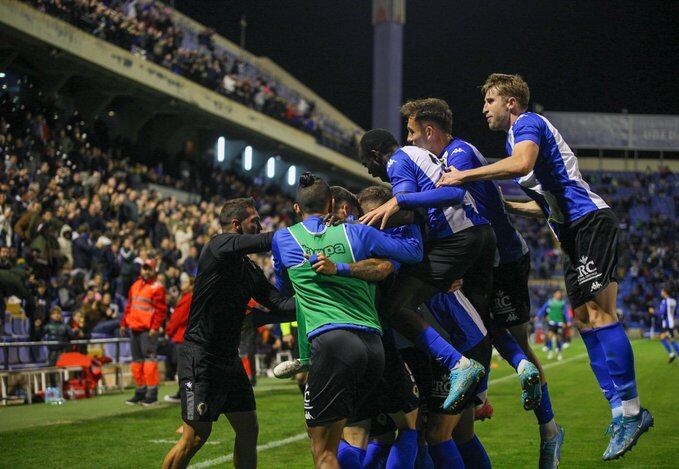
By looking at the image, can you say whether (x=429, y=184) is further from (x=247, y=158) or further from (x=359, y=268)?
(x=247, y=158)

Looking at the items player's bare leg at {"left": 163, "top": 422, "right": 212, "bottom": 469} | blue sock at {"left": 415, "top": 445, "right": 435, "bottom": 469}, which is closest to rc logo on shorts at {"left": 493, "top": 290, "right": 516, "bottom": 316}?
blue sock at {"left": 415, "top": 445, "right": 435, "bottom": 469}

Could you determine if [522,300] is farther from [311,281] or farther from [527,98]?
[311,281]

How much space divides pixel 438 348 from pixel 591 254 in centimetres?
137

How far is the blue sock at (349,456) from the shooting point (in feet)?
21.0

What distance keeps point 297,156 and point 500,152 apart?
2868 cm

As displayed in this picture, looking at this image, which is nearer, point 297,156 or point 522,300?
point 522,300

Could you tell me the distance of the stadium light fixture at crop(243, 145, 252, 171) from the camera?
43.0 meters

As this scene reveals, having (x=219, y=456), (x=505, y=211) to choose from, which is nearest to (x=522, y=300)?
(x=505, y=211)

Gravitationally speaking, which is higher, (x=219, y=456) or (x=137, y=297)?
(x=137, y=297)

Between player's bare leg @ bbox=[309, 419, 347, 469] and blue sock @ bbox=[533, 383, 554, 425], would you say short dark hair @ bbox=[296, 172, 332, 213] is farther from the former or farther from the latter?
blue sock @ bbox=[533, 383, 554, 425]

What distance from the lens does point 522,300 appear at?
24.8 ft

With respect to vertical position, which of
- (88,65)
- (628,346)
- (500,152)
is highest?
(500,152)

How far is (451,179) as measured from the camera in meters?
6.51

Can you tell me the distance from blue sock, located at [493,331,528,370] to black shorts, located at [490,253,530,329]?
10 centimetres
